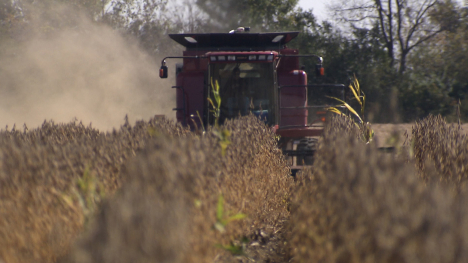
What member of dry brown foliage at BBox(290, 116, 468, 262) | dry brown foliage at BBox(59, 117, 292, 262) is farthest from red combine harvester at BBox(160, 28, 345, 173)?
dry brown foliage at BBox(290, 116, 468, 262)

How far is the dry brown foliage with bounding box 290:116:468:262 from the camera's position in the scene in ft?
6.53

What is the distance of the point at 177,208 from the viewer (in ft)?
7.02

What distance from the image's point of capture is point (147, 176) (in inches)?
101

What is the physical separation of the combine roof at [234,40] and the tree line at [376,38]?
9890 millimetres

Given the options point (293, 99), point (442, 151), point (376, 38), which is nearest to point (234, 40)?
point (293, 99)

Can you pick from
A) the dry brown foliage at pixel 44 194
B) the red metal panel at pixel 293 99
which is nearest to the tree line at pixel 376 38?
the red metal panel at pixel 293 99

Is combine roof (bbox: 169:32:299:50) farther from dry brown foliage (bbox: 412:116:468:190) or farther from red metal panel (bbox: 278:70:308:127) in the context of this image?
dry brown foliage (bbox: 412:116:468:190)

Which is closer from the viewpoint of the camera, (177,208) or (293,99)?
(177,208)

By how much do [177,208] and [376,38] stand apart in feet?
84.5

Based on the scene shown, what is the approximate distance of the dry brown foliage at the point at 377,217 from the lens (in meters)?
1.99

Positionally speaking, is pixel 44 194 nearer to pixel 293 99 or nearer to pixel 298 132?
pixel 298 132

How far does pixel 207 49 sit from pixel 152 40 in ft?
101

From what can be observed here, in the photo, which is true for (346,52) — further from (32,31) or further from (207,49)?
(32,31)

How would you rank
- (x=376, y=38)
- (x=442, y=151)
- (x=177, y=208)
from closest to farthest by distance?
(x=177, y=208), (x=442, y=151), (x=376, y=38)
